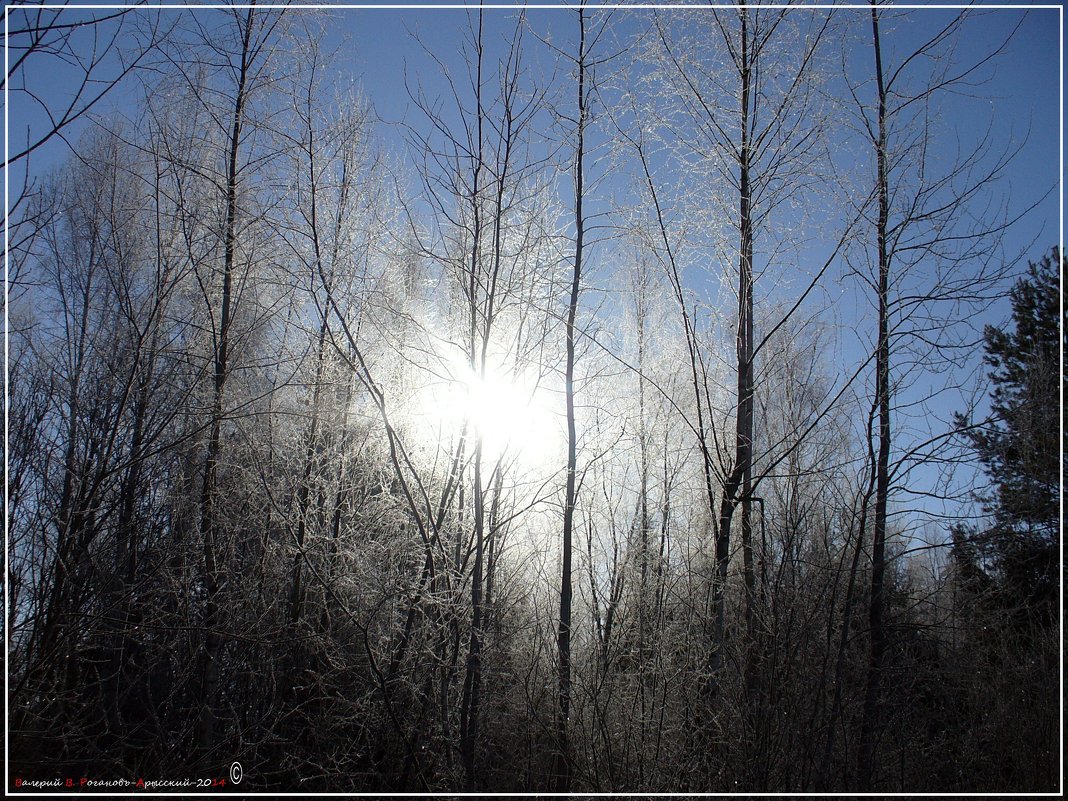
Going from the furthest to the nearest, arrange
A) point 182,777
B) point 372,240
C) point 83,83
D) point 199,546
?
point 372,240 < point 199,546 < point 182,777 < point 83,83

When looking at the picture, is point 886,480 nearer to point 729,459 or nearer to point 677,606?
point 729,459

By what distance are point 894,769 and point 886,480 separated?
177 centimetres

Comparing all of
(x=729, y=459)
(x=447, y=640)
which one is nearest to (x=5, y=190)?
(x=447, y=640)

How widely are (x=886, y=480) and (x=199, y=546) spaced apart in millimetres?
4636

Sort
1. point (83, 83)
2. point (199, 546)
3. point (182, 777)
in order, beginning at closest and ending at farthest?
point (83, 83)
point (182, 777)
point (199, 546)

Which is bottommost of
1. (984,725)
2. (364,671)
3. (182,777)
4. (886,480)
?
(182,777)

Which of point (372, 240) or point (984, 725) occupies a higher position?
point (372, 240)

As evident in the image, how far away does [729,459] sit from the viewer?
3.61 m

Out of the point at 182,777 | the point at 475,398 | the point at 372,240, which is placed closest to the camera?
the point at 182,777

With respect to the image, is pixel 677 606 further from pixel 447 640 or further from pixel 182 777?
pixel 182 777

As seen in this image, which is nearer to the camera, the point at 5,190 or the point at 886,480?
the point at 5,190

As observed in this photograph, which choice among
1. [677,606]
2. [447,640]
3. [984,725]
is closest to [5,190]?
[447,640]

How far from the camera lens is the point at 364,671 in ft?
14.5

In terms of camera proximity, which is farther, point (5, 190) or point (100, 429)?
point (100, 429)
